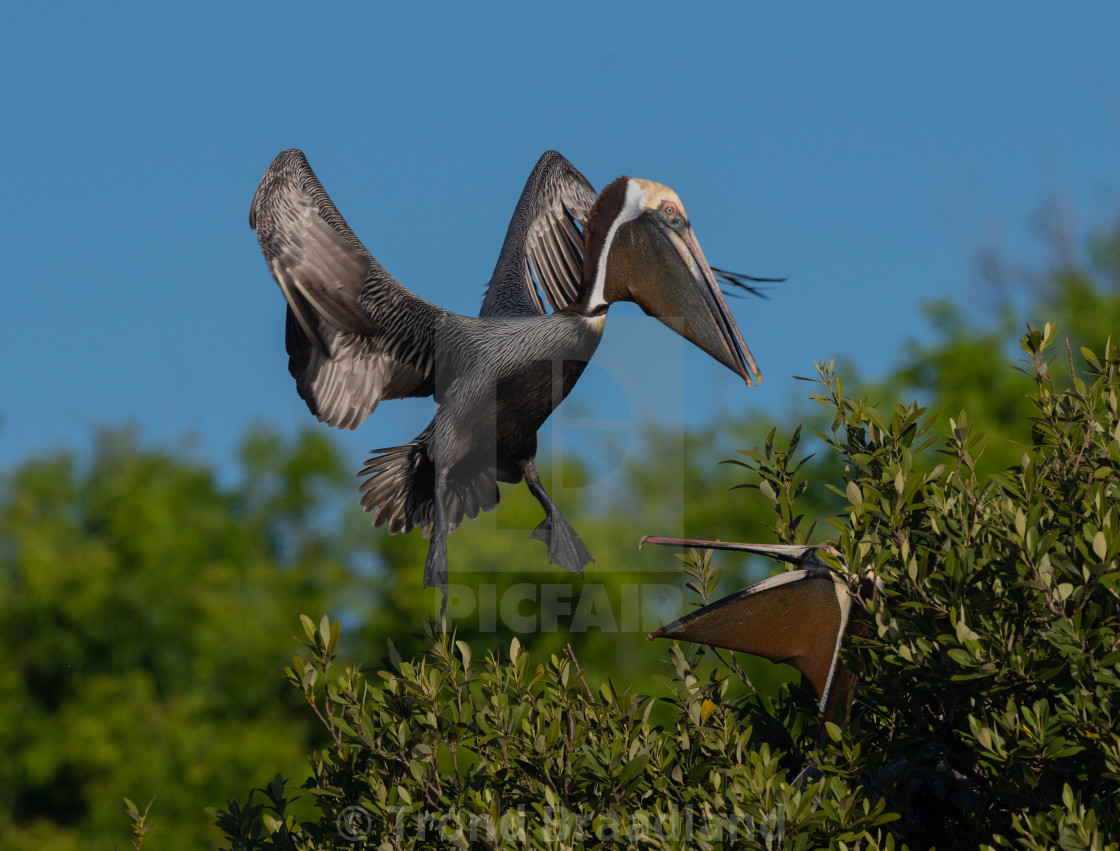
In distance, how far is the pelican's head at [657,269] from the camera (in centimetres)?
511

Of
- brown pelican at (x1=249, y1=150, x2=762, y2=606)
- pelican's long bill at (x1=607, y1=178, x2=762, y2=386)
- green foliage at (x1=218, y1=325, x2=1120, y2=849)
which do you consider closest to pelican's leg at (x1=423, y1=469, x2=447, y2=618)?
brown pelican at (x1=249, y1=150, x2=762, y2=606)

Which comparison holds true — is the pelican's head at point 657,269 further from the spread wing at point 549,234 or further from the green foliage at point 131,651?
the green foliage at point 131,651

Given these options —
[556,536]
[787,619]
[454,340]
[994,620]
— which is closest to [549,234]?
[454,340]

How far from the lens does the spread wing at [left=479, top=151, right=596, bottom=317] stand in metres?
7.24

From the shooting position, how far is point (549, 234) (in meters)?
7.56

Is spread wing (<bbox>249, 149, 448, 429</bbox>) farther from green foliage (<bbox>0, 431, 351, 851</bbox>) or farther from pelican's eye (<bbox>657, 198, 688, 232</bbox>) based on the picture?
green foliage (<bbox>0, 431, 351, 851</bbox>)

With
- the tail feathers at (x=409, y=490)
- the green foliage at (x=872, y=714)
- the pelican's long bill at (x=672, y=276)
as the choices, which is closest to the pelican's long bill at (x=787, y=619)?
the green foliage at (x=872, y=714)

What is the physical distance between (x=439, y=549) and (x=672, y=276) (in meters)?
1.51

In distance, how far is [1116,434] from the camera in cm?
432

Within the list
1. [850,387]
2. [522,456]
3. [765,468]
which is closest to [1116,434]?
[765,468]

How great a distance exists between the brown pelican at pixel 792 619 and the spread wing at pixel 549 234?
110 inches

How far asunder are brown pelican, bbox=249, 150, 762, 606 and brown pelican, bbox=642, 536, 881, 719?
0.88 m

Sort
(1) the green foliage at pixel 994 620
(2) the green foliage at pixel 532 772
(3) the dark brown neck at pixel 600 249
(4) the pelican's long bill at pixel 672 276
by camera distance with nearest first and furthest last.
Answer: (1) the green foliage at pixel 994 620
(2) the green foliage at pixel 532 772
(4) the pelican's long bill at pixel 672 276
(3) the dark brown neck at pixel 600 249

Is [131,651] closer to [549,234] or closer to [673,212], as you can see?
[549,234]
